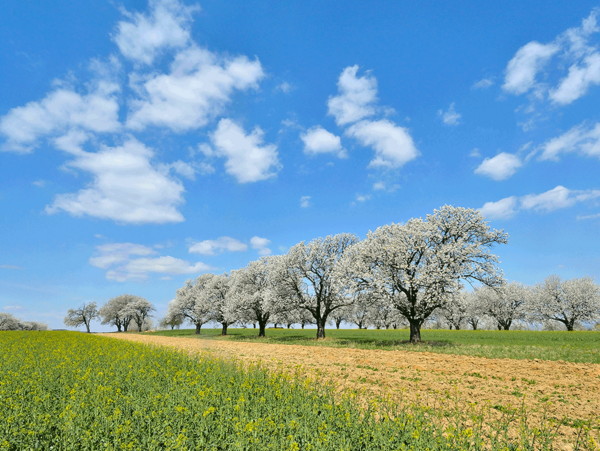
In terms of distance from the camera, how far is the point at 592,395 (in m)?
11.3

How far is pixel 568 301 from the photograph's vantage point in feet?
228

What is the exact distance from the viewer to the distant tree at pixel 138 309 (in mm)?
100750

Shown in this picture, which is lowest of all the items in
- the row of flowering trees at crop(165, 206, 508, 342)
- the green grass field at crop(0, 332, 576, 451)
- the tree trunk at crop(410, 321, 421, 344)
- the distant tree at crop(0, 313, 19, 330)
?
the distant tree at crop(0, 313, 19, 330)

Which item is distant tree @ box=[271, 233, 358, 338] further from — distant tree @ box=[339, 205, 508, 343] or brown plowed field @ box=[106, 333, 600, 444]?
brown plowed field @ box=[106, 333, 600, 444]

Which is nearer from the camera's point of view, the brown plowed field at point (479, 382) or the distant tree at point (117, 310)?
the brown plowed field at point (479, 382)

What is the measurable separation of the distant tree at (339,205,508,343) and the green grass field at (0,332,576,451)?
19421 mm

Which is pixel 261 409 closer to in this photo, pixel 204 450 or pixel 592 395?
pixel 204 450

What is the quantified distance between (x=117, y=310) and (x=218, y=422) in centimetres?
11670

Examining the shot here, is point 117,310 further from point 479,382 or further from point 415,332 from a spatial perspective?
point 479,382

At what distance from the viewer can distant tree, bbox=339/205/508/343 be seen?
90.3ft

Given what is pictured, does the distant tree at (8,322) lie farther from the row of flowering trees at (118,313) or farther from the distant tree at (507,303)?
the distant tree at (507,303)

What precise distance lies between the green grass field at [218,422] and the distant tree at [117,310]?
353 feet

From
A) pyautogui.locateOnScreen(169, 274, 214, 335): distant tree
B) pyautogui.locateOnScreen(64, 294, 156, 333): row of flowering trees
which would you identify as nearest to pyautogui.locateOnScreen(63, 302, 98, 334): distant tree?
pyautogui.locateOnScreen(64, 294, 156, 333): row of flowering trees

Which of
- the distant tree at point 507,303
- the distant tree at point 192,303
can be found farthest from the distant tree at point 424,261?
the distant tree at point 507,303
